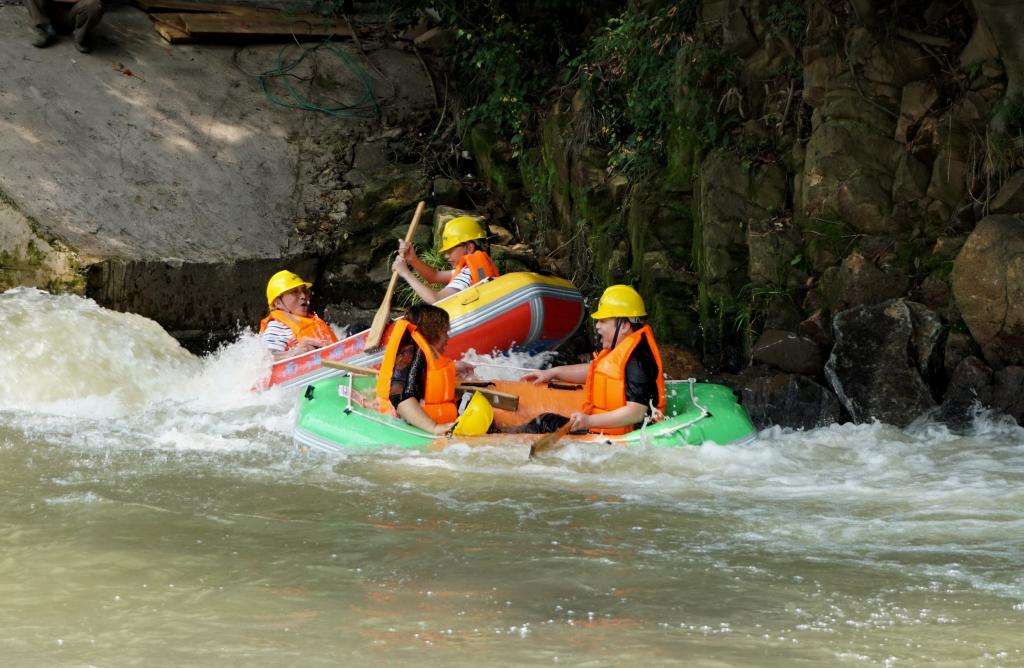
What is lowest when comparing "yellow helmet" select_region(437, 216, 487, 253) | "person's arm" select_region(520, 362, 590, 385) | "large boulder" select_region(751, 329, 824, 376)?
"person's arm" select_region(520, 362, 590, 385)

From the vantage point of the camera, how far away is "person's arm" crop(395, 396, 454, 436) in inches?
249

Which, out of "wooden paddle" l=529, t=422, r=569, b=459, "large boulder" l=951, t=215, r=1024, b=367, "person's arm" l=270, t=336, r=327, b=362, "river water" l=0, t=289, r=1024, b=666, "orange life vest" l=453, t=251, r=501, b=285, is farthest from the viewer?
"orange life vest" l=453, t=251, r=501, b=285

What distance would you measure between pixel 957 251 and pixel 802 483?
7.58 ft

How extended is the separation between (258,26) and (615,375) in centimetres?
874

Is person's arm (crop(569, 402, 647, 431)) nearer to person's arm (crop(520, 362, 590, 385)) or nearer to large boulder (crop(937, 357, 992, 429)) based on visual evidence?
person's arm (crop(520, 362, 590, 385))

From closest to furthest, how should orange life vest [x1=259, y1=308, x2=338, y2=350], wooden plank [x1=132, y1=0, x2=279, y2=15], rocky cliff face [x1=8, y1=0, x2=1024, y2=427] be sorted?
rocky cliff face [x1=8, y1=0, x2=1024, y2=427]
orange life vest [x1=259, y1=308, x2=338, y2=350]
wooden plank [x1=132, y1=0, x2=279, y2=15]

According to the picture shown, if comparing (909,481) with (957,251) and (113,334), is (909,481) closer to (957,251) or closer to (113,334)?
(957,251)

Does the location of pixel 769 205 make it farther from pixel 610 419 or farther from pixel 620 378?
pixel 610 419

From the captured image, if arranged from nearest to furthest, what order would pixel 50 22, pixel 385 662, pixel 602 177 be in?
pixel 385 662
pixel 602 177
pixel 50 22

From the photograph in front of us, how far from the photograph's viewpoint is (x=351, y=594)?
424 cm

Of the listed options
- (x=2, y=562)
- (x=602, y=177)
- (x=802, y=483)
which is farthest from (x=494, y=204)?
(x=2, y=562)

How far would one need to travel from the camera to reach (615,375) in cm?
641

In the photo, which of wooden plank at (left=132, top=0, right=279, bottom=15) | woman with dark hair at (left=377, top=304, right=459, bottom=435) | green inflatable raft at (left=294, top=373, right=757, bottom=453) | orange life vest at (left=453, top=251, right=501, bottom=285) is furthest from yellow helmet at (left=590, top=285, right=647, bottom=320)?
wooden plank at (left=132, top=0, right=279, bottom=15)

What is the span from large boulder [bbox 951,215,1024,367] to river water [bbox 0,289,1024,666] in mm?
478
